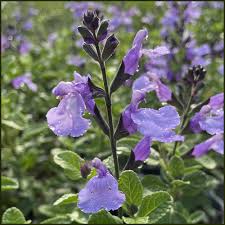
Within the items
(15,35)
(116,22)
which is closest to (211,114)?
(15,35)

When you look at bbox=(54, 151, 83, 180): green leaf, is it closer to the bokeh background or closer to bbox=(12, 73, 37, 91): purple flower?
the bokeh background

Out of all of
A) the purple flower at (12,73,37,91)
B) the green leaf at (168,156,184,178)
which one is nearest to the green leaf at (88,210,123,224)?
the green leaf at (168,156,184,178)

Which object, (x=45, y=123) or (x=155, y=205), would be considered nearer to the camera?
(x=155, y=205)

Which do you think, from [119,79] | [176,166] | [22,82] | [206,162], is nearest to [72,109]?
[119,79]

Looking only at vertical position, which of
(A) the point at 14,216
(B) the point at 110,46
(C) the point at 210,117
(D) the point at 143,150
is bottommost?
(A) the point at 14,216

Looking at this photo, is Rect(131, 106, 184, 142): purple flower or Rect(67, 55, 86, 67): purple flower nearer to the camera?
Rect(131, 106, 184, 142): purple flower

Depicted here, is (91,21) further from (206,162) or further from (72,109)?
(206,162)

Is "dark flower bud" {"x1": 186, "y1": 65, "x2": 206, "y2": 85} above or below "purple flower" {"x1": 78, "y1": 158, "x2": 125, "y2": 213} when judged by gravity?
above
